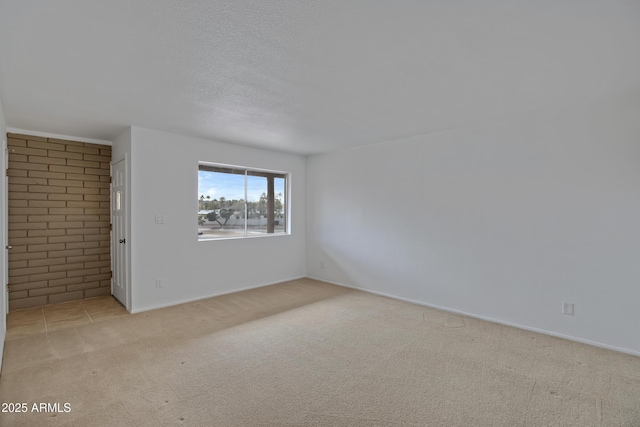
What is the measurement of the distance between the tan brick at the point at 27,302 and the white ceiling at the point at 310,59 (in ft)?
8.07

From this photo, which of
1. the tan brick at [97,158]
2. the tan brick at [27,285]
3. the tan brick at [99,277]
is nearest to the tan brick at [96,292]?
the tan brick at [99,277]

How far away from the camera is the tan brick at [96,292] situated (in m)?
4.80

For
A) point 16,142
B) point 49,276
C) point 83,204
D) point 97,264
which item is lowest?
point 49,276

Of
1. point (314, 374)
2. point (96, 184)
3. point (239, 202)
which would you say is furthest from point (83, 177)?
A: point (314, 374)

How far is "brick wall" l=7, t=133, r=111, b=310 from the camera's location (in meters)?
4.26

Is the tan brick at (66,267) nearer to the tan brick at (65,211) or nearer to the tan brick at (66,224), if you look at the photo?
the tan brick at (66,224)

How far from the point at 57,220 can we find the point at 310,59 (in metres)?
4.52

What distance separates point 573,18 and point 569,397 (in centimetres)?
256

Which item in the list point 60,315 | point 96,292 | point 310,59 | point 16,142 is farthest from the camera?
point 96,292

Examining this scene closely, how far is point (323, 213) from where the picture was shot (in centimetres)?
601

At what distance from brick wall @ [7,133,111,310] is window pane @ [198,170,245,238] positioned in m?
1.51

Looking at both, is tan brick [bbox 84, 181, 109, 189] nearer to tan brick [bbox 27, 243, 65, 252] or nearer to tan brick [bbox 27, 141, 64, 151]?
tan brick [bbox 27, 141, 64, 151]

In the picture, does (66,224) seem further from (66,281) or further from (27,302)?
(27,302)

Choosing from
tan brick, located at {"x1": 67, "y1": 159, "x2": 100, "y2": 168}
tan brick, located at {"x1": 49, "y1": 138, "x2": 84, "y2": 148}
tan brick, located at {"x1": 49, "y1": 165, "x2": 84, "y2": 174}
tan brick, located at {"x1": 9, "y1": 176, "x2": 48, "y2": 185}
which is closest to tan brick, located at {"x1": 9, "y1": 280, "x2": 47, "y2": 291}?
tan brick, located at {"x1": 9, "y1": 176, "x2": 48, "y2": 185}
